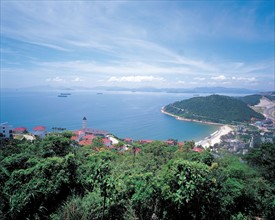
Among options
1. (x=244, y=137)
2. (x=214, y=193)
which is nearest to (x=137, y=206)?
(x=214, y=193)

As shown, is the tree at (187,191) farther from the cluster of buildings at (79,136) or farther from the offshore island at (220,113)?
the offshore island at (220,113)

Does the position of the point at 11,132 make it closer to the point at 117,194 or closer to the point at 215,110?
the point at 117,194

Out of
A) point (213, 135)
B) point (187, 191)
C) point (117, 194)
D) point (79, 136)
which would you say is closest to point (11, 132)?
point (79, 136)

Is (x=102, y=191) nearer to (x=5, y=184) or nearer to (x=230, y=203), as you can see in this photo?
(x=5, y=184)

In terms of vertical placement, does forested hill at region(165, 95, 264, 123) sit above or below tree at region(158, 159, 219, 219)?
below

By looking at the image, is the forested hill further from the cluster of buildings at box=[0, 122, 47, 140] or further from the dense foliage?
the dense foliage

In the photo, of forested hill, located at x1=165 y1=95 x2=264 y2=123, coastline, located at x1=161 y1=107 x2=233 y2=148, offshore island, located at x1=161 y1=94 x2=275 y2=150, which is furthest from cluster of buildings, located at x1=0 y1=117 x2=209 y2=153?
forested hill, located at x1=165 y1=95 x2=264 y2=123

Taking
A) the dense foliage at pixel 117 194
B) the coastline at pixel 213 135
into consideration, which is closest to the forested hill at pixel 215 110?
the coastline at pixel 213 135

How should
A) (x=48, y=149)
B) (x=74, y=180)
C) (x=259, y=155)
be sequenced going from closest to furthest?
(x=74, y=180) < (x=48, y=149) < (x=259, y=155)
